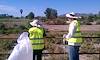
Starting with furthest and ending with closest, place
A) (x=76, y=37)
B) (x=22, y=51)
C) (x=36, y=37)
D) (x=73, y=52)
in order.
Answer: (x=73, y=52) < (x=76, y=37) < (x=36, y=37) < (x=22, y=51)

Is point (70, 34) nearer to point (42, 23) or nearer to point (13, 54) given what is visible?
point (42, 23)

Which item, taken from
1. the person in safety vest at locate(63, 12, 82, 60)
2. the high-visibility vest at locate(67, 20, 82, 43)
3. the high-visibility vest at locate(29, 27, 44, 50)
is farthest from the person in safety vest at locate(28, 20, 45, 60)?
the high-visibility vest at locate(67, 20, 82, 43)

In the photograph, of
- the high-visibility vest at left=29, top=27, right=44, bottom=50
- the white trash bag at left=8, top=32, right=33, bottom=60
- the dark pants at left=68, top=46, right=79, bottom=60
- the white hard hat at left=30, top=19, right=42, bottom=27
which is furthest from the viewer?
the dark pants at left=68, top=46, right=79, bottom=60

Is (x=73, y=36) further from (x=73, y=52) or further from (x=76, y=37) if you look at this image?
(x=73, y=52)

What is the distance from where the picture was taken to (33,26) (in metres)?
7.07

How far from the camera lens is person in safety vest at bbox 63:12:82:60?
6914mm

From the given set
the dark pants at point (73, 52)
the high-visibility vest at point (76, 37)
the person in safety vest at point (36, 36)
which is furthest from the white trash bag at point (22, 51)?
the dark pants at point (73, 52)

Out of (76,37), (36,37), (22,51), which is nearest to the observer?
(22,51)

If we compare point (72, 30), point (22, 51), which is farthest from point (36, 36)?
point (22, 51)

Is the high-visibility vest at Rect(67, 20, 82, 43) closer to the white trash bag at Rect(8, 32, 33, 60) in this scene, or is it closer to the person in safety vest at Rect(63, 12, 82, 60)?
the person in safety vest at Rect(63, 12, 82, 60)

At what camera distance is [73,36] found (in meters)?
7.02

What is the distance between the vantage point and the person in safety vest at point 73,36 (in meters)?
6.91

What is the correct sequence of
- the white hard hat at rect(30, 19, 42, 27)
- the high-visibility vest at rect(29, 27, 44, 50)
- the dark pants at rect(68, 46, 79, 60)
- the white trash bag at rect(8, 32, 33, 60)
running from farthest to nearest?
the dark pants at rect(68, 46, 79, 60)
the white hard hat at rect(30, 19, 42, 27)
the high-visibility vest at rect(29, 27, 44, 50)
the white trash bag at rect(8, 32, 33, 60)

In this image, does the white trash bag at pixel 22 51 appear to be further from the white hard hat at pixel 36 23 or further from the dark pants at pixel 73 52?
the dark pants at pixel 73 52
